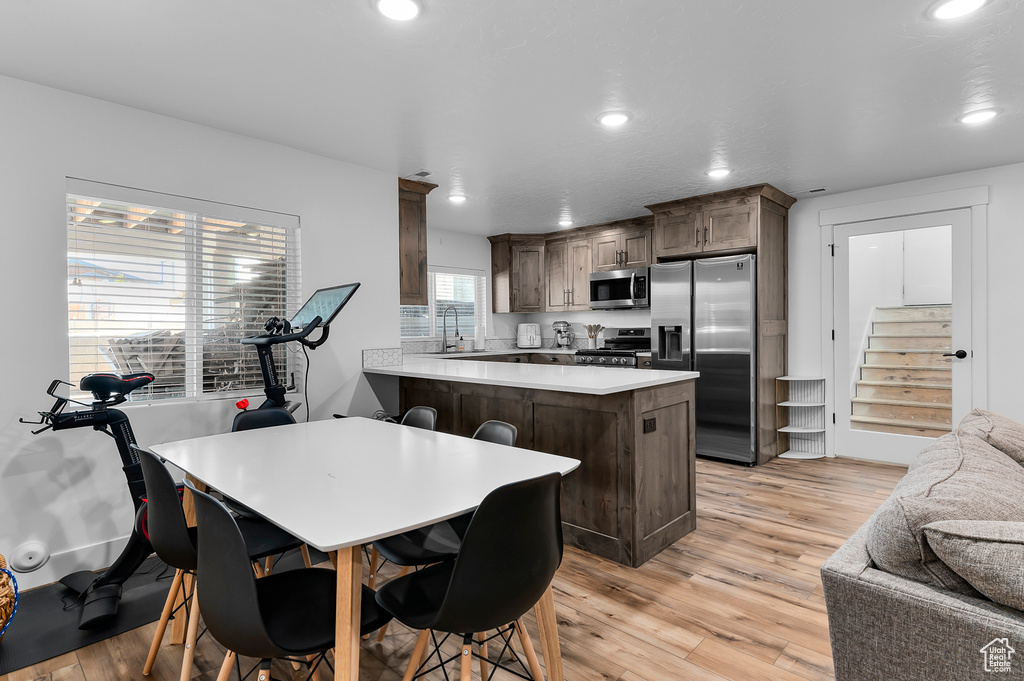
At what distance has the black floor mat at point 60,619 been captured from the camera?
204cm

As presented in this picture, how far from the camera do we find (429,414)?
8.63 feet

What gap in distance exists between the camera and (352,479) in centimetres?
162

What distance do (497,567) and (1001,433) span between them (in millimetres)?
1981

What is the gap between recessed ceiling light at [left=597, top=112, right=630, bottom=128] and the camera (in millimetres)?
2990

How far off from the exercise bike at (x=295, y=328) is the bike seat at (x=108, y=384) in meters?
0.61

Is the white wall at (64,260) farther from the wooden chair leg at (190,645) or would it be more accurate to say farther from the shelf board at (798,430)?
the shelf board at (798,430)

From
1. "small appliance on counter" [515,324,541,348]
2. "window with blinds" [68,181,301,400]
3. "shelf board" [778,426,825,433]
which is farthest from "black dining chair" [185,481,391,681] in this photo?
"small appliance on counter" [515,324,541,348]

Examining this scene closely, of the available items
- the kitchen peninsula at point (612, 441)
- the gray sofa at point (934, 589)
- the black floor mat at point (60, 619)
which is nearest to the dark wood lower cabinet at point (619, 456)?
the kitchen peninsula at point (612, 441)

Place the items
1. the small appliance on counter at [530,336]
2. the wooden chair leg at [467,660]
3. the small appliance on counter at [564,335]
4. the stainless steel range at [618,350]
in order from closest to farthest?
the wooden chair leg at [467,660] < the stainless steel range at [618,350] < the small appliance on counter at [564,335] < the small appliance on counter at [530,336]

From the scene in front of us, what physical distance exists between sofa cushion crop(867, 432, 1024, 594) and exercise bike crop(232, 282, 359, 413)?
2.48 meters

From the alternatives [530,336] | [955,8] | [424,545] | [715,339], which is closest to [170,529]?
[424,545]

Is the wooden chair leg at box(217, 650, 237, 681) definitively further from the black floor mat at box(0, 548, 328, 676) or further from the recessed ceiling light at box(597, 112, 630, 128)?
the recessed ceiling light at box(597, 112, 630, 128)

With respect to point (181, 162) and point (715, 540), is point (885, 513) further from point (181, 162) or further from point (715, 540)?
point (181, 162)

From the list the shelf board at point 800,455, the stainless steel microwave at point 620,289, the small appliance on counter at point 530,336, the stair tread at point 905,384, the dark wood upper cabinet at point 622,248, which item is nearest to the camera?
the stair tread at point 905,384
